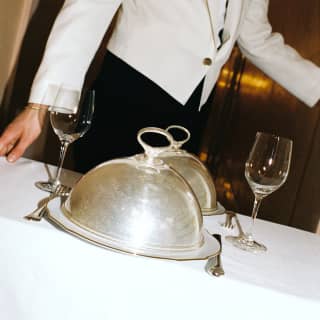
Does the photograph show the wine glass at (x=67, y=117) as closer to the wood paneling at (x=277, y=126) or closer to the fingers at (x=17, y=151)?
the fingers at (x=17, y=151)

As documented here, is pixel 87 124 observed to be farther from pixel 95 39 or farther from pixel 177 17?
pixel 177 17

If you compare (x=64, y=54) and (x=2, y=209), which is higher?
(x=64, y=54)

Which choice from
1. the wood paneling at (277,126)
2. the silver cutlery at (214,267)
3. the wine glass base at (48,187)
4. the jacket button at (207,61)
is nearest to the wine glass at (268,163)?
the silver cutlery at (214,267)

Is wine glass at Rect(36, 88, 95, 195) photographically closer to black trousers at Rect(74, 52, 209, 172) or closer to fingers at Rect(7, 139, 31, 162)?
fingers at Rect(7, 139, 31, 162)

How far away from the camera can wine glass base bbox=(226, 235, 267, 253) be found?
0.70 m

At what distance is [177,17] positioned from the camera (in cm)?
128

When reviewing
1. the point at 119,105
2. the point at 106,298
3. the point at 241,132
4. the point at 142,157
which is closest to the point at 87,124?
the point at 142,157

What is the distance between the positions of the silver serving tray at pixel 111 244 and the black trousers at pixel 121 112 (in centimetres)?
73

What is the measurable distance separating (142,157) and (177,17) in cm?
77

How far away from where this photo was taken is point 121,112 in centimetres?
134

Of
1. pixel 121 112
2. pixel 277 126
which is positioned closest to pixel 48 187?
pixel 121 112

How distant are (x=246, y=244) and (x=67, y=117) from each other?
14.2 inches

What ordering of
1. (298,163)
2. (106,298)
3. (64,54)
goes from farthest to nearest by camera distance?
(298,163)
(64,54)
(106,298)

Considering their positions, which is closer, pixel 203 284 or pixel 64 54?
pixel 203 284
